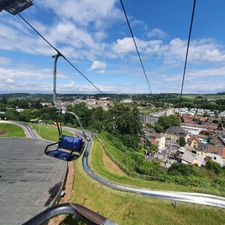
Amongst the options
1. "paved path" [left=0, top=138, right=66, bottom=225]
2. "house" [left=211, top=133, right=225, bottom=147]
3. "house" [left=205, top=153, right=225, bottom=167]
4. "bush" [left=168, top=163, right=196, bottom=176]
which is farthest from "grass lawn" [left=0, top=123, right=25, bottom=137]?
"house" [left=211, top=133, right=225, bottom=147]

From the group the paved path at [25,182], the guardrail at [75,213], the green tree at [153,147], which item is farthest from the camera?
the green tree at [153,147]

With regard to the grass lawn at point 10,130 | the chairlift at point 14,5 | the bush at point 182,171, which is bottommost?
the bush at point 182,171

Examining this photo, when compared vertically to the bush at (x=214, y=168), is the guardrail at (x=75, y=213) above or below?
above

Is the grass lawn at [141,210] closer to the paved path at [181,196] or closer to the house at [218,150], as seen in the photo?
the paved path at [181,196]

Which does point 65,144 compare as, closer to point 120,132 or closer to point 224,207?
point 224,207

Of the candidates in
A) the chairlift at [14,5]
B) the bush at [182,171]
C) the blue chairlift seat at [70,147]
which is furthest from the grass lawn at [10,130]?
the chairlift at [14,5]

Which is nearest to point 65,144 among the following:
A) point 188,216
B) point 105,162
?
point 188,216

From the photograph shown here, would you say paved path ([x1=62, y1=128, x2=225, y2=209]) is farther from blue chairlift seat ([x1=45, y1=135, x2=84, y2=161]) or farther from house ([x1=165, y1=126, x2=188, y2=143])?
house ([x1=165, y1=126, x2=188, y2=143])

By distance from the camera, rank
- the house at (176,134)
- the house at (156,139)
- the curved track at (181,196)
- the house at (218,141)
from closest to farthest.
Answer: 1. the curved track at (181,196)
2. the house at (218,141)
3. the house at (156,139)
4. the house at (176,134)
